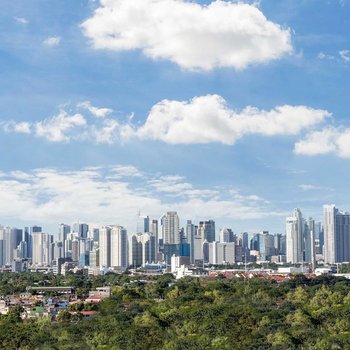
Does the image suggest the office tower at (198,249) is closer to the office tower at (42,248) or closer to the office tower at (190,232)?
the office tower at (190,232)

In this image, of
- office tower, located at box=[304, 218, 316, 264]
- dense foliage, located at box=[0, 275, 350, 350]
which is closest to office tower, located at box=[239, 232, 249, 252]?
office tower, located at box=[304, 218, 316, 264]

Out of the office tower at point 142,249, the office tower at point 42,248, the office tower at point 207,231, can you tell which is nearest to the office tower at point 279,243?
the office tower at point 207,231

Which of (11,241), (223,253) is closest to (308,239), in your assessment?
(223,253)

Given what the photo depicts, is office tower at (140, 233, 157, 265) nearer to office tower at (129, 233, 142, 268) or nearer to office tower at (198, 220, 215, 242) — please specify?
office tower at (129, 233, 142, 268)

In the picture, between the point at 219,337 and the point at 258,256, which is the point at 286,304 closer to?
the point at 219,337

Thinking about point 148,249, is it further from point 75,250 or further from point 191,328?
point 191,328

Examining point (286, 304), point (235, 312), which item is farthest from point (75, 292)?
point (235, 312)
